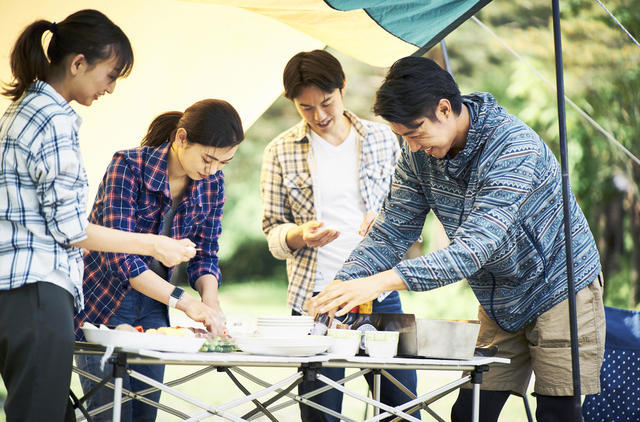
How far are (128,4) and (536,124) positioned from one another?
27.6 ft

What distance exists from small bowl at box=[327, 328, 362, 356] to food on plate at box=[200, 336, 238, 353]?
0.28 metres

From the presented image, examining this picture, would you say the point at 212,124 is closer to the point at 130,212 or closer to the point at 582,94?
the point at 130,212

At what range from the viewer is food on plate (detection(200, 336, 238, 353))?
2.05 metres

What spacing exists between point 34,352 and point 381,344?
0.92 meters

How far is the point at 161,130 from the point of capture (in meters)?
2.76

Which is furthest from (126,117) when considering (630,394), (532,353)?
(630,394)

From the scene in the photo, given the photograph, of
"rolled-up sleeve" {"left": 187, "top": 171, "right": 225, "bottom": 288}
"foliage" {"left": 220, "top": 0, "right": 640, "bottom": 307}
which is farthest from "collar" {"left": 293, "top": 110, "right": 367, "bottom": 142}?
"foliage" {"left": 220, "top": 0, "right": 640, "bottom": 307}

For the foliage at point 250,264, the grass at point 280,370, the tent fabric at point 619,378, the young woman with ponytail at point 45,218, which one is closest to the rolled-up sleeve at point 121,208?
the young woman with ponytail at point 45,218

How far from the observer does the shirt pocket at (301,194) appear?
330 centimetres

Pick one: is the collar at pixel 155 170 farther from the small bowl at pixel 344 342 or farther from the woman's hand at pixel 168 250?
the small bowl at pixel 344 342

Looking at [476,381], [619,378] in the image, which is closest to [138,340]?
[476,381]

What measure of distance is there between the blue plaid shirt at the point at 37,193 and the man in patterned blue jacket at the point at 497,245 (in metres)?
0.77

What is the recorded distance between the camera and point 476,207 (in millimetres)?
2283

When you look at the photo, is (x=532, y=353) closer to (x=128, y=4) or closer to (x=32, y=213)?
(x=32, y=213)
